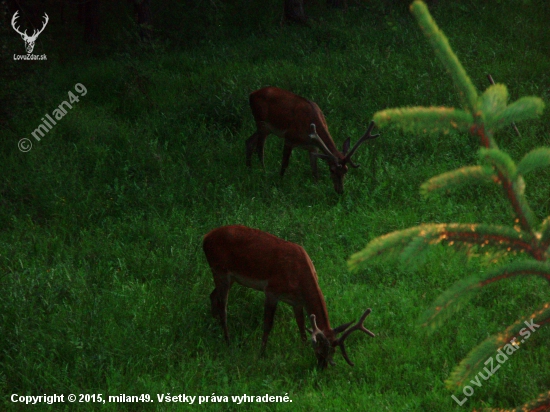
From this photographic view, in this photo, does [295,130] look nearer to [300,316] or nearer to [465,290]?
[300,316]

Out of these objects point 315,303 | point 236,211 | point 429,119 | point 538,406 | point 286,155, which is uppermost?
point 429,119

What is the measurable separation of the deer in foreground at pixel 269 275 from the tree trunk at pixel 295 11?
11.3 m

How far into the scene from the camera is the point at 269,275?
737 centimetres

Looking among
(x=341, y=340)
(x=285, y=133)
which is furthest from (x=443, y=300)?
(x=285, y=133)

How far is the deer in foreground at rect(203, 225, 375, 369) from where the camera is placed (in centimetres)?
707

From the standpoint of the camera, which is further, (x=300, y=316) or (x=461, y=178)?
(x=300, y=316)

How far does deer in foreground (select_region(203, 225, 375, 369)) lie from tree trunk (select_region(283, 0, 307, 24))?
11.3 meters

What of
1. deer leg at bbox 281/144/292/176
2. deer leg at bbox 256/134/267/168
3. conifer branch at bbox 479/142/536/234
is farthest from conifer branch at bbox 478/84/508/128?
deer leg at bbox 256/134/267/168

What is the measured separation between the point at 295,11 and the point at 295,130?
781 cm

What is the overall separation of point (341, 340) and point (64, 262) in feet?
13.2

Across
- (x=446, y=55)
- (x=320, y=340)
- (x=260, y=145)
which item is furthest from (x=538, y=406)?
(x=260, y=145)

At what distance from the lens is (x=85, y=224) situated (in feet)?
33.1

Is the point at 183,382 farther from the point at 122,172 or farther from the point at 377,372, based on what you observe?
the point at 122,172

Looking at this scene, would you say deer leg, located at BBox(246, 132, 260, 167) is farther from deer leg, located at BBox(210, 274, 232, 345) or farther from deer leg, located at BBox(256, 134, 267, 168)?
deer leg, located at BBox(210, 274, 232, 345)
